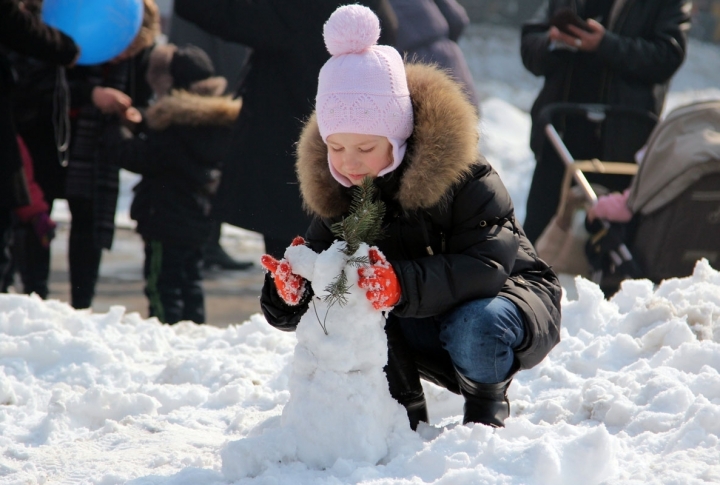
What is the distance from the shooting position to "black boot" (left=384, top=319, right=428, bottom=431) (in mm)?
2779

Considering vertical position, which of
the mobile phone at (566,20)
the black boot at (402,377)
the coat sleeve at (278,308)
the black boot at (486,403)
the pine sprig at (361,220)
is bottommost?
the mobile phone at (566,20)

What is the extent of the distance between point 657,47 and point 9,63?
10.9ft

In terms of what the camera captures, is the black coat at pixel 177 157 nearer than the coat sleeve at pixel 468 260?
No

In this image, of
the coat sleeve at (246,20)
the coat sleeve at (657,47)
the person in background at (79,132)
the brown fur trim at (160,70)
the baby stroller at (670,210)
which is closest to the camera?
the coat sleeve at (246,20)

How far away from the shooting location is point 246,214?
14.4 ft

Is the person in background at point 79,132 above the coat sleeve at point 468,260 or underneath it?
underneath

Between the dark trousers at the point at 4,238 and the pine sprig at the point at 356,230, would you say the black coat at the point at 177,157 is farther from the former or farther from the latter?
the pine sprig at the point at 356,230

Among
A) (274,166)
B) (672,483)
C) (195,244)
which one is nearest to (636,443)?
(672,483)

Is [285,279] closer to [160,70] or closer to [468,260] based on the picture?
[468,260]

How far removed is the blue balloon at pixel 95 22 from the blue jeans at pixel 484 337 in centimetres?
292

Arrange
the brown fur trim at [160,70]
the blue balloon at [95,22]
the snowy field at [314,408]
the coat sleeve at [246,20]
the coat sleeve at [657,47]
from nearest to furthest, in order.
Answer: the snowy field at [314,408]
the coat sleeve at [246,20]
the blue balloon at [95,22]
the brown fur trim at [160,70]
the coat sleeve at [657,47]

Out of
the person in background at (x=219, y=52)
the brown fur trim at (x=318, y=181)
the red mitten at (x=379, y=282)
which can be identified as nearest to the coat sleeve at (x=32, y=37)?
the brown fur trim at (x=318, y=181)

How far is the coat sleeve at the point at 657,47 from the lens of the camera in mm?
5219

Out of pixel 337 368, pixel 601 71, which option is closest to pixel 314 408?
pixel 337 368
